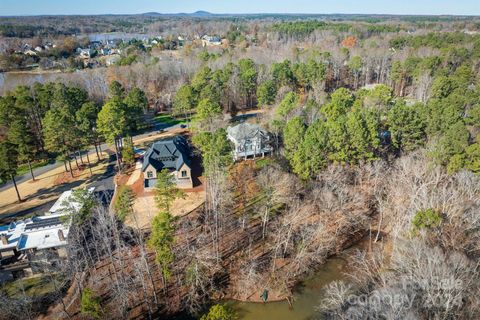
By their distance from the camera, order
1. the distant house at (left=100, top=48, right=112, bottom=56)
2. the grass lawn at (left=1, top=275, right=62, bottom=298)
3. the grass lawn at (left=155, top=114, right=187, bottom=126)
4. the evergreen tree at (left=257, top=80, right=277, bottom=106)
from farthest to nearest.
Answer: the distant house at (left=100, top=48, right=112, bottom=56) < the grass lawn at (left=155, top=114, right=187, bottom=126) < the evergreen tree at (left=257, top=80, right=277, bottom=106) < the grass lawn at (left=1, top=275, right=62, bottom=298)

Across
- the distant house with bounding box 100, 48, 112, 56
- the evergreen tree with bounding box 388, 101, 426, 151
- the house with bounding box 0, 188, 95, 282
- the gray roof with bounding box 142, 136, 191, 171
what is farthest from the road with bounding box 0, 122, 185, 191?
the distant house with bounding box 100, 48, 112, 56

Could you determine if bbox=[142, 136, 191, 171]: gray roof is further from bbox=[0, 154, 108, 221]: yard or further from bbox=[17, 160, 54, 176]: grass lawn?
bbox=[17, 160, 54, 176]: grass lawn

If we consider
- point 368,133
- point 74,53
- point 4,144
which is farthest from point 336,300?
point 74,53

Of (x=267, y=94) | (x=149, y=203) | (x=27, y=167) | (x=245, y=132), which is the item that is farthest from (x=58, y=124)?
(x=267, y=94)

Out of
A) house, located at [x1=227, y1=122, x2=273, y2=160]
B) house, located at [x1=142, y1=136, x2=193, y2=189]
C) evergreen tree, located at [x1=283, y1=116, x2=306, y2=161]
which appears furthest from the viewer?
house, located at [x1=227, y1=122, x2=273, y2=160]

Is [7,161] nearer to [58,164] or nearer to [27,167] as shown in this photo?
[58,164]

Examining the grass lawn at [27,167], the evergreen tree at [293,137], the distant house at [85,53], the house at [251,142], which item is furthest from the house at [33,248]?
the distant house at [85,53]
